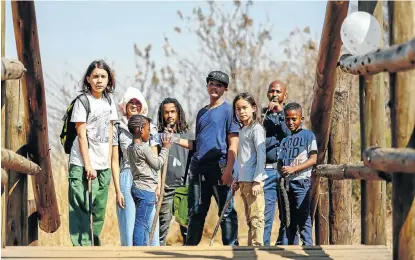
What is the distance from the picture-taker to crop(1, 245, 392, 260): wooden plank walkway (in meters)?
5.71

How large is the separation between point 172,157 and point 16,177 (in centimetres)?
254

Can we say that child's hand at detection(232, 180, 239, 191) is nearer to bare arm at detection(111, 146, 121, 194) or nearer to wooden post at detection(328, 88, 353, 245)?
wooden post at detection(328, 88, 353, 245)

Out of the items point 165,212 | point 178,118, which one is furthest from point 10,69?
point 165,212

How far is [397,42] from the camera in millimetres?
4656

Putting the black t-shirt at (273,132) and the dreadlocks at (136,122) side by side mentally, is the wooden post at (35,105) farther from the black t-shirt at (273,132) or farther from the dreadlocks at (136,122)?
the black t-shirt at (273,132)

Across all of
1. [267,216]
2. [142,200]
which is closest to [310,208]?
[267,216]

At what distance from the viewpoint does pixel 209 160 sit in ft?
25.7

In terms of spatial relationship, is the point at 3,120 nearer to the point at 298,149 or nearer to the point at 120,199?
the point at 120,199

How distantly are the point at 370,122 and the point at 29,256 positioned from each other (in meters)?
1.92

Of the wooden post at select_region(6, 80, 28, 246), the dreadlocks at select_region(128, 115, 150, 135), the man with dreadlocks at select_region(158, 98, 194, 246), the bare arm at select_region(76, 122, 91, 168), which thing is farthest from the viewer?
the man with dreadlocks at select_region(158, 98, 194, 246)

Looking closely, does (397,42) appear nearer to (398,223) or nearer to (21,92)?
(398,223)

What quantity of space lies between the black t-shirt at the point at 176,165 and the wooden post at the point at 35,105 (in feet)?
4.73

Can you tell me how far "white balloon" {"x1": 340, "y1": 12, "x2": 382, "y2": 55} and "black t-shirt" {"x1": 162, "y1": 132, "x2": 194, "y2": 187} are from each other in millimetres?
3782

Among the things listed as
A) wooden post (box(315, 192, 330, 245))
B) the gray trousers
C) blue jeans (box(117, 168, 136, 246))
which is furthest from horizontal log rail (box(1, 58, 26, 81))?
the gray trousers
